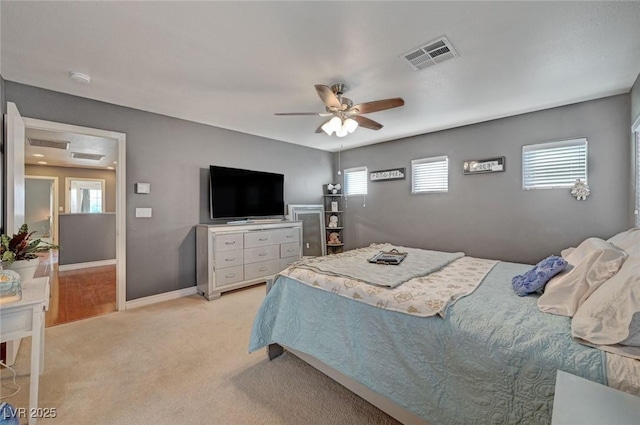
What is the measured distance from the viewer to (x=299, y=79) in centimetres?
256

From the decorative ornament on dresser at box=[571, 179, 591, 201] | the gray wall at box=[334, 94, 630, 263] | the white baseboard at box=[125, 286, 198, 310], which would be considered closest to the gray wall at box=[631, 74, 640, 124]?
the gray wall at box=[334, 94, 630, 263]

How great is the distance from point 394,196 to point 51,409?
4.67 m

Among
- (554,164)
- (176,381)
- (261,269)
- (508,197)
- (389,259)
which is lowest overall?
(176,381)

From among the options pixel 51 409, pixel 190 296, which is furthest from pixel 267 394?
pixel 190 296

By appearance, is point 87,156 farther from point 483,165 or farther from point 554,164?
point 554,164

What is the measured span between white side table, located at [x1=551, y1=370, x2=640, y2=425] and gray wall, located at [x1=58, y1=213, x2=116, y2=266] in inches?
294

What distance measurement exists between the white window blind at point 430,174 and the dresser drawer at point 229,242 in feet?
9.80

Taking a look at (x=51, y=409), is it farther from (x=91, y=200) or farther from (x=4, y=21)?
(x=91, y=200)

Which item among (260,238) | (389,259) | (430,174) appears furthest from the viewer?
(430,174)

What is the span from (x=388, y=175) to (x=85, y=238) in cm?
644

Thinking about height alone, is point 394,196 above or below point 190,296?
above

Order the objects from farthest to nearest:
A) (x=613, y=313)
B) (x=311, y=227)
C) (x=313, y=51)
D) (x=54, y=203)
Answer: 1. (x=54, y=203)
2. (x=311, y=227)
3. (x=313, y=51)
4. (x=613, y=313)

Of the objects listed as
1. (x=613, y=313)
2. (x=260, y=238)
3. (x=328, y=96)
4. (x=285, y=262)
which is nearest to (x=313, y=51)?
(x=328, y=96)

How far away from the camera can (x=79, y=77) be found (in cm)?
249
